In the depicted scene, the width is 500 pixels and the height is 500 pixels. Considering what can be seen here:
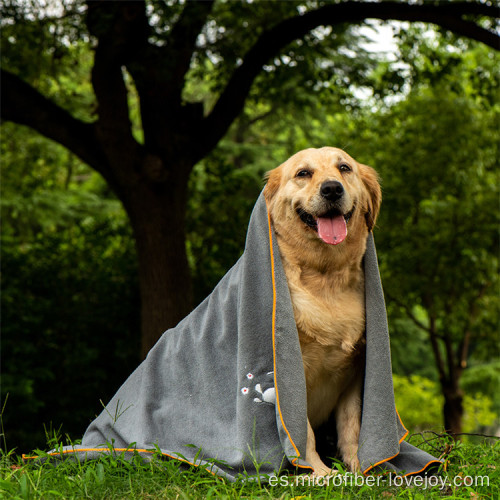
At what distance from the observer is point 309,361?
3.06 metres

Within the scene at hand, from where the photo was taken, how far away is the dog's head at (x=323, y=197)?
307cm

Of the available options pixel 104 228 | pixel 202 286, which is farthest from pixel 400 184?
pixel 104 228

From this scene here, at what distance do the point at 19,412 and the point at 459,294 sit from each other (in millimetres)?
6903

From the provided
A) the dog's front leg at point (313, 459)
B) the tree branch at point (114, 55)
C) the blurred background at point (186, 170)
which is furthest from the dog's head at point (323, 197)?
the tree branch at point (114, 55)

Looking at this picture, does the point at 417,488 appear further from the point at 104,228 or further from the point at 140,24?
the point at 104,228

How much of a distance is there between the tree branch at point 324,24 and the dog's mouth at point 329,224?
3.62 m

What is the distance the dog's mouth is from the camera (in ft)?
10.1

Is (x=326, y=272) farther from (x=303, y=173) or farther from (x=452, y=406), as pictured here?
(x=452, y=406)

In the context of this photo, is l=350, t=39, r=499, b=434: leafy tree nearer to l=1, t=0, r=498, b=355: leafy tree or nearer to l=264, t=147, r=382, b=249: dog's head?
l=1, t=0, r=498, b=355: leafy tree

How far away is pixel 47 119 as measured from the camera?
627 cm

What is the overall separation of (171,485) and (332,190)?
1.59 m

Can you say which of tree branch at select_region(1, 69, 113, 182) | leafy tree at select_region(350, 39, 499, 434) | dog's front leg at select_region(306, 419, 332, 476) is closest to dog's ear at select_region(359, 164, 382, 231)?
dog's front leg at select_region(306, 419, 332, 476)

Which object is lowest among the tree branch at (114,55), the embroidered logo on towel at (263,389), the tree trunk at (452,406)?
the tree trunk at (452,406)

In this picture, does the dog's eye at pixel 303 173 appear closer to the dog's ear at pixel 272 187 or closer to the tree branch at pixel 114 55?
the dog's ear at pixel 272 187
